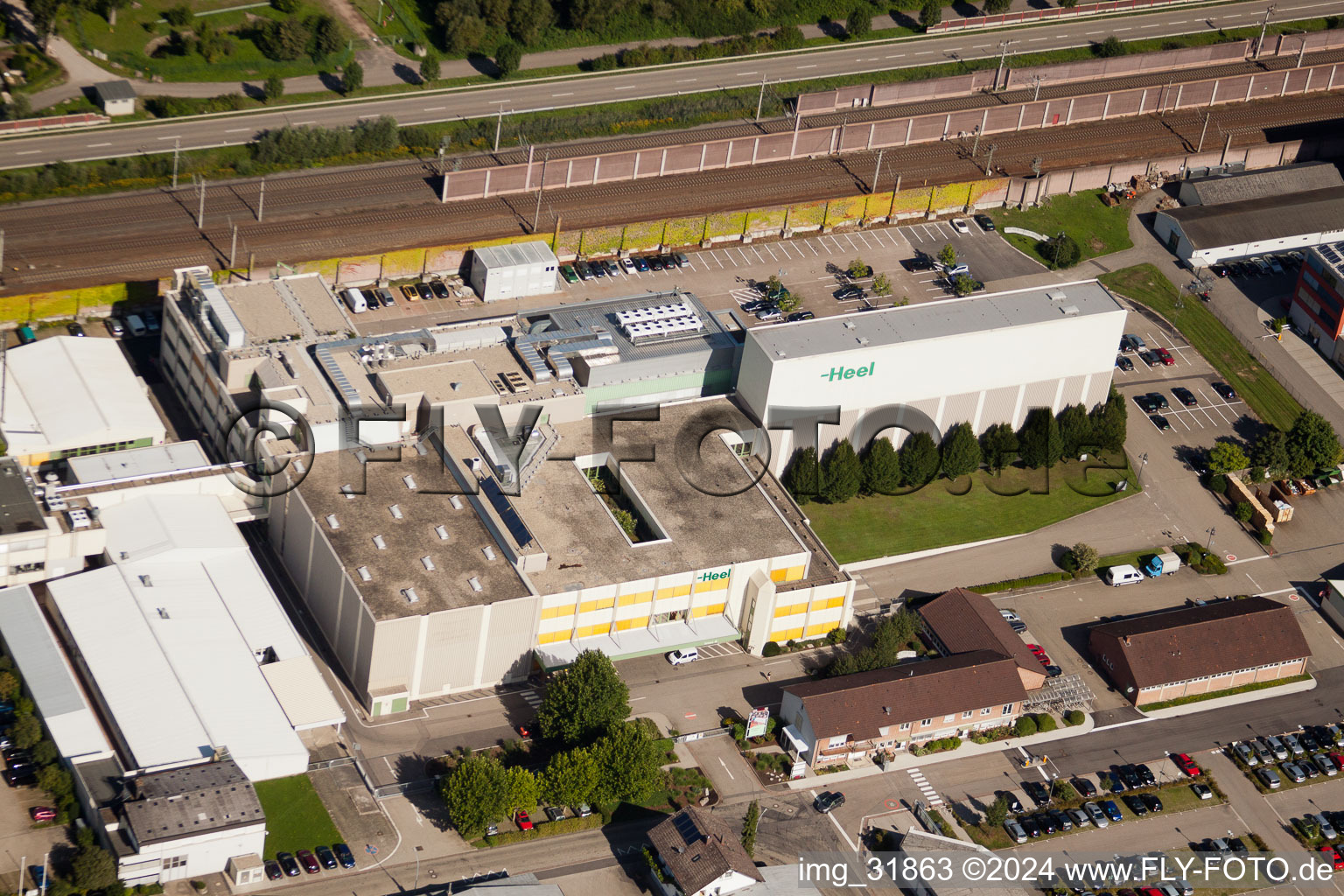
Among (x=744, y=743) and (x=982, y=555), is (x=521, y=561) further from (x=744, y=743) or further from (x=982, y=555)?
(x=982, y=555)

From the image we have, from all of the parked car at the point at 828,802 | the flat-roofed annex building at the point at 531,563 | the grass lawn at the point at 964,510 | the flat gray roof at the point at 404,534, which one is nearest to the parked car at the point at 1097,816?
the parked car at the point at 828,802

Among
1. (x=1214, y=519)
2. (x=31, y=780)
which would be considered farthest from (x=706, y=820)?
(x=1214, y=519)

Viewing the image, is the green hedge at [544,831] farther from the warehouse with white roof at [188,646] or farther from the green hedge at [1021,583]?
the green hedge at [1021,583]

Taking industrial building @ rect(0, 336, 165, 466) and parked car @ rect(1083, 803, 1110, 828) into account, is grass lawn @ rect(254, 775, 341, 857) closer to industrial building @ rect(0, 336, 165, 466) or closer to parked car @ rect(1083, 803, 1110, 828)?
industrial building @ rect(0, 336, 165, 466)

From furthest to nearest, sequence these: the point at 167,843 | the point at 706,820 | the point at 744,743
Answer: the point at 744,743
the point at 706,820
the point at 167,843

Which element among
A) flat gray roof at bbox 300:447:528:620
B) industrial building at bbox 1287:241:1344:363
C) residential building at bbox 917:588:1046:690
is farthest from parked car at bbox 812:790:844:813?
industrial building at bbox 1287:241:1344:363

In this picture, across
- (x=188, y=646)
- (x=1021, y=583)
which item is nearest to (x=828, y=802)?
(x=1021, y=583)
